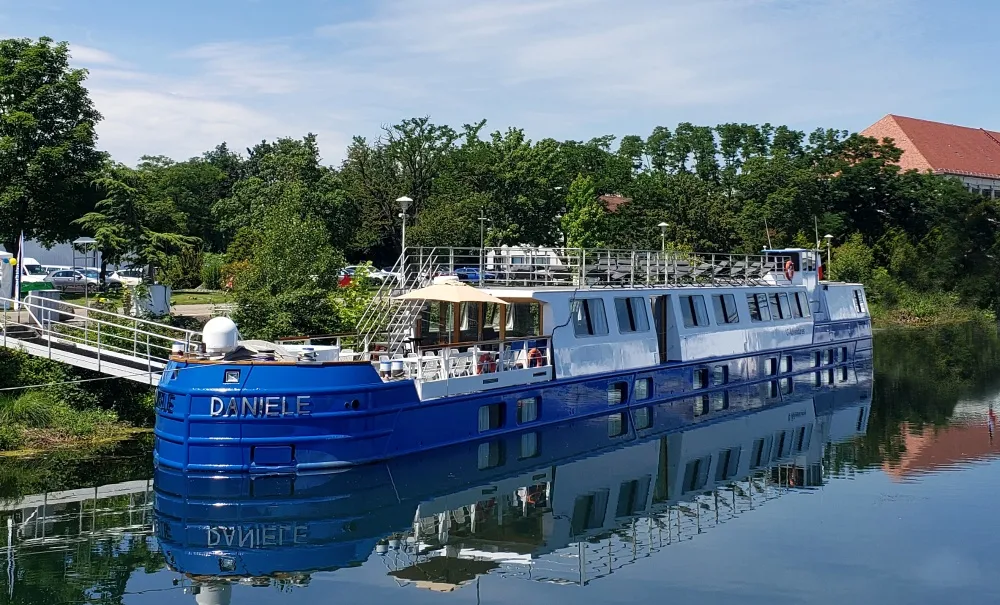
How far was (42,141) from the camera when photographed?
3195 cm

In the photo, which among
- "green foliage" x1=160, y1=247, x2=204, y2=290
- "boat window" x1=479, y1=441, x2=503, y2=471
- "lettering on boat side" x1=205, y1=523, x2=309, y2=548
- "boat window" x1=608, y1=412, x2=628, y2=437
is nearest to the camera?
"lettering on boat side" x1=205, y1=523, x2=309, y2=548

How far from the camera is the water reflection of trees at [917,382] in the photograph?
24922 mm

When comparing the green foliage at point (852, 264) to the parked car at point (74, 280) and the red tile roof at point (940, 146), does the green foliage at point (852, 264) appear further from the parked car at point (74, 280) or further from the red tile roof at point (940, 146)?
the parked car at point (74, 280)

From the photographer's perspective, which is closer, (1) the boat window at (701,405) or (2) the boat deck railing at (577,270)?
(2) the boat deck railing at (577,270)

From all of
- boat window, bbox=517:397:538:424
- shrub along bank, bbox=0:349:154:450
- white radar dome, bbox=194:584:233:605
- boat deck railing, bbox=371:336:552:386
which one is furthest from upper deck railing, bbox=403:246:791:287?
white radar dome, bbox=194:584:233:605

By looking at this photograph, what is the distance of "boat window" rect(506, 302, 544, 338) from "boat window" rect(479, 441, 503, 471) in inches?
131

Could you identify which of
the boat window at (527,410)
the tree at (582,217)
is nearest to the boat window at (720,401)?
the boat window at (527,410)

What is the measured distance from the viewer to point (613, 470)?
22.0 meters

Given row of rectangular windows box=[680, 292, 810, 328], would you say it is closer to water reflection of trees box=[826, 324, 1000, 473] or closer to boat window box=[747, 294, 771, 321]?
boat window box=[747, 294, 771, 321]

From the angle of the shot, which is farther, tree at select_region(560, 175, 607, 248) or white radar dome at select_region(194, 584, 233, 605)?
tree at select_region(560, 175, 607, 248)

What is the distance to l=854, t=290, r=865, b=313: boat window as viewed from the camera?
4210 cm

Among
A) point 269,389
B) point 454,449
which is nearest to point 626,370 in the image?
point 454,449

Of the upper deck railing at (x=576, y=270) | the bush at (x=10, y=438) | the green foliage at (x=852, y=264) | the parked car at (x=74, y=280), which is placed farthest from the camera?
the green foliage at (x=852, y=264)

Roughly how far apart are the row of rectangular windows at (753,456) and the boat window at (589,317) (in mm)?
4417
